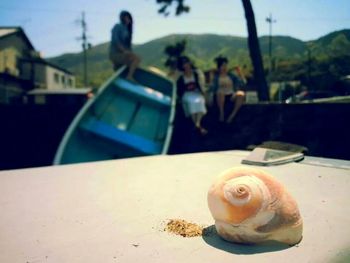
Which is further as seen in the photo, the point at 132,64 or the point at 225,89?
the point at 132,64

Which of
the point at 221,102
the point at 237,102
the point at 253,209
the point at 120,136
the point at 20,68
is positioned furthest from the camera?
the point at 20,68

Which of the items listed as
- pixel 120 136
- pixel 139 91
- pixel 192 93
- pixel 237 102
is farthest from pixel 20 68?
pixel 237 102

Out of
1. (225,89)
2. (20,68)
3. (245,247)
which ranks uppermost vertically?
(20,68)

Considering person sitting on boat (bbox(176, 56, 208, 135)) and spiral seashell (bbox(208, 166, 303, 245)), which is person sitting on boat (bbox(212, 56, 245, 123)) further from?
spiral seashell (bbox(208, 166, 303, 245))

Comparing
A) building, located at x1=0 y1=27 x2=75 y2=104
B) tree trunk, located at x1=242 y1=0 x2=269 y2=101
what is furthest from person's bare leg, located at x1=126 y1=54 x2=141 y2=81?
building, located at x1=0 y1=27 x2=75 y2=104

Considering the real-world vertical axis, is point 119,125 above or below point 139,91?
below

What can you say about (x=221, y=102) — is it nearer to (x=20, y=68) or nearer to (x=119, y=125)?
(x=119, y=125)
